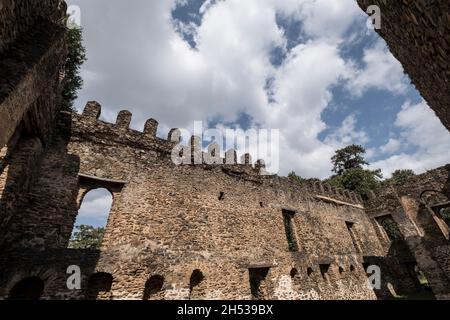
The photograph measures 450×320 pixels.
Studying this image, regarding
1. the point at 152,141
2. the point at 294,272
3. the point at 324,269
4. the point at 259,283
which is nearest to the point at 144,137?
the point at 152,141

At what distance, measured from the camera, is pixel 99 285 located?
20.0ft

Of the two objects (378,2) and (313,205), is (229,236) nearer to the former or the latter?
(313,205)

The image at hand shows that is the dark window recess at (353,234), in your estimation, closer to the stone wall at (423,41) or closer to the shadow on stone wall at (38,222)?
the stone wall at (423,41)

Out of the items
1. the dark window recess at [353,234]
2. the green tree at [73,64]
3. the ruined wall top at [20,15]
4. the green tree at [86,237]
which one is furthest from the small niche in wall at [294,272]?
the green tree at [86,237]

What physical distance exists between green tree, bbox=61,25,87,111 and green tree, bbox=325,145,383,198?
25.6 meters

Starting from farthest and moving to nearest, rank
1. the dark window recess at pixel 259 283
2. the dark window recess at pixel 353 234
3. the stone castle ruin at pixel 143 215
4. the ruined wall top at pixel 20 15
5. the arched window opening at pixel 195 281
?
the dark window recess at pixel 353 234
the dark window recess at pixel 259 283
the arched window opening at pixel 195 281
the stone castle ruin at pixel 143 215
the ruined wall top at pixel 20 15

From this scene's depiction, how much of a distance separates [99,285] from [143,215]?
2162 mm

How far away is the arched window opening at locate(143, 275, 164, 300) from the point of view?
21.7ft

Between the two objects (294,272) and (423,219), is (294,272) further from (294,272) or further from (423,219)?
(423,219)

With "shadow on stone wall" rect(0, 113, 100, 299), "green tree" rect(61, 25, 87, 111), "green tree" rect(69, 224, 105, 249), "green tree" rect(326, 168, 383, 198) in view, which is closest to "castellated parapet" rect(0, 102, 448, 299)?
"shadow on stone wall" rect(0, 113, 100, 299)

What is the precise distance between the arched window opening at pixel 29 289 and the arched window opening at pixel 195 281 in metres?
4.04

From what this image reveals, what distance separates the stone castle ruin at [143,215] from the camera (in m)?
4.75

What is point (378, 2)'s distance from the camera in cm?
370
